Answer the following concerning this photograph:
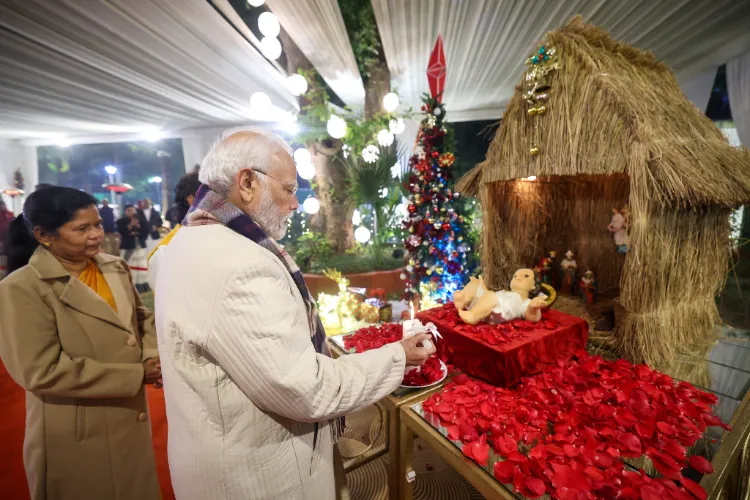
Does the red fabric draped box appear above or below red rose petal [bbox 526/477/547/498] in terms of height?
above

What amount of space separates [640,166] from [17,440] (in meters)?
5.00

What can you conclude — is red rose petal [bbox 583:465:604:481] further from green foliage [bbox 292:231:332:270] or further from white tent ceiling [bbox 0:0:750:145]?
green foliage [bbox 292:231:332:270]

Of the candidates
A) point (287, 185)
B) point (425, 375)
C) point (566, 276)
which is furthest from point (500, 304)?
point (566, 276)

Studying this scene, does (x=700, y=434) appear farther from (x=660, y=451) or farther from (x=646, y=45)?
(x=646, y=45)

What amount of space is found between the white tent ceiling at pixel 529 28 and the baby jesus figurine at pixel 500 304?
3078 millimetres

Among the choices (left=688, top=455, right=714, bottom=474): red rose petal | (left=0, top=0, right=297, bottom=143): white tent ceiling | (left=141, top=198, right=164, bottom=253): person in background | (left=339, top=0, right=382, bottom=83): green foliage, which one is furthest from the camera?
(left=141, top=198, right=164, bottom=253): person in background

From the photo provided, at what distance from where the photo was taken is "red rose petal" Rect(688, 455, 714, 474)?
1157 millimetres

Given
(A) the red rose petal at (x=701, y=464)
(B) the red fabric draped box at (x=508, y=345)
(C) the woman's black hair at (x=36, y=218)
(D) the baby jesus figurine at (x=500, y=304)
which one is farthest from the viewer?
(D) the baby jesus figurine at (x=500, y=304)

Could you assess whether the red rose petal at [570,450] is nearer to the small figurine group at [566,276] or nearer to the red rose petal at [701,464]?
the red rose petal at [701,464]

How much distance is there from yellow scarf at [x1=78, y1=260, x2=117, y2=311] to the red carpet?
1.50m

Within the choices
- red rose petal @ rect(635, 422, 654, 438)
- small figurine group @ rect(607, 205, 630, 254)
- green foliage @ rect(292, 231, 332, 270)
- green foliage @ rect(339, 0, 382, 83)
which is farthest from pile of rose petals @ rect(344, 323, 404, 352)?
green foliage @ rect(339, 0, 382, 83)

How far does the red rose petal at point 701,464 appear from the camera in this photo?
45.6 inches


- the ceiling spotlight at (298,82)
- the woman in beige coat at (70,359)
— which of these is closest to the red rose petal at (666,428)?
the woman in beige coat at (70,359)

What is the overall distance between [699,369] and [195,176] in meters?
3.38
